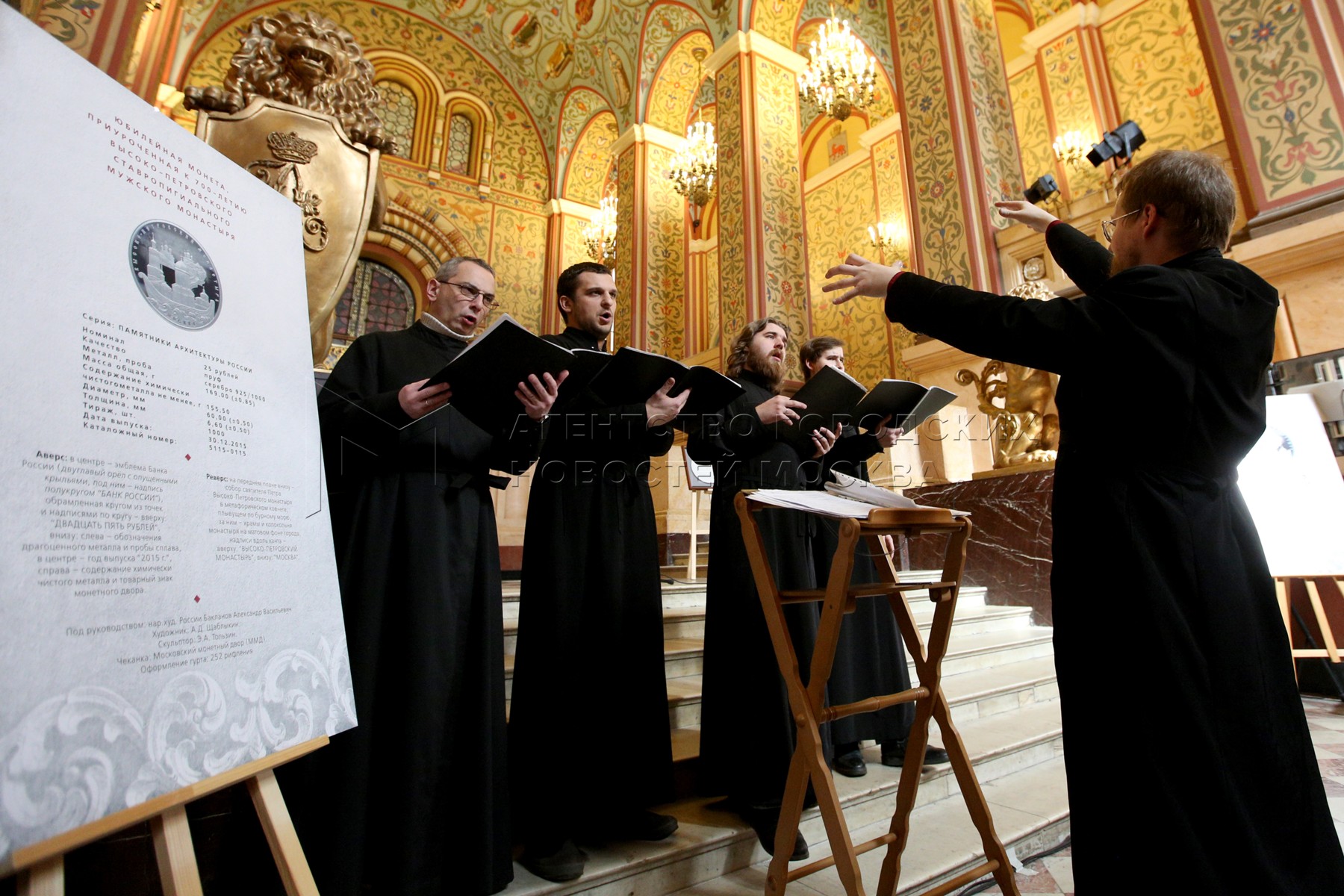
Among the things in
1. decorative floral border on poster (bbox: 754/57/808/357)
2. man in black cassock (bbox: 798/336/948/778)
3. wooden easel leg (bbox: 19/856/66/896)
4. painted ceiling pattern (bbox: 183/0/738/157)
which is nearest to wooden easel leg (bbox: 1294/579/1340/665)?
man in black cassock (bbox: 798/336/948/778)

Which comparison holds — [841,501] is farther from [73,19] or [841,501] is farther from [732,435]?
[73,19]

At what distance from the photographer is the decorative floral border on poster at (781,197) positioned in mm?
6996

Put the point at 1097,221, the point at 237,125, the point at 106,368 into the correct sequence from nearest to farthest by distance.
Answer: the point at 106,368, the point at 237,125, the point at 1097,221

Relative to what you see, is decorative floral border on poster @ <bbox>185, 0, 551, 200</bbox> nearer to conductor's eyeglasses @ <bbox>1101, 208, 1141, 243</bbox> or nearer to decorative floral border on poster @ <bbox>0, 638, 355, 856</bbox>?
conductor's eyeglasses @ <bbox>1101, 208, 1141, 243</bbox>

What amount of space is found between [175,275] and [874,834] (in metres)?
2.09

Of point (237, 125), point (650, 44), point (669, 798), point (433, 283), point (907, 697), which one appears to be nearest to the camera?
point (907, 697)


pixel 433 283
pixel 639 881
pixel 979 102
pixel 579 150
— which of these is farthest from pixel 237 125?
pixel 579 150

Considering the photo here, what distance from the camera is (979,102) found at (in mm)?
5988

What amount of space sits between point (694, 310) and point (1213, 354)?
1069 cm

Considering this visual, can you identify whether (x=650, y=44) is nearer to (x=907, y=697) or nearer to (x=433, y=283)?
(x=433, y=283)

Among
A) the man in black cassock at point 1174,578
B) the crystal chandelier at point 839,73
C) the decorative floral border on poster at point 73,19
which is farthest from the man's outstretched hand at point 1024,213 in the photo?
the crystal chandelier at point 839,73

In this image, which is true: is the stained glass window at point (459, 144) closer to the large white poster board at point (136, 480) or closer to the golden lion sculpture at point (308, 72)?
the golden lion sculpture at point (308, 72)

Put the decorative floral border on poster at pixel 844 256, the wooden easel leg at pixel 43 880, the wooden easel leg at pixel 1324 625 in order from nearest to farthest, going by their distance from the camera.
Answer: the wooden easel leg at pixel 43 880, the wooden easel leg at pixel 1324 625, the decorative floral border on poster at pixel 844 256

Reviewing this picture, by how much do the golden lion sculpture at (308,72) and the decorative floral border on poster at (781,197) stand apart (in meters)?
4.26
